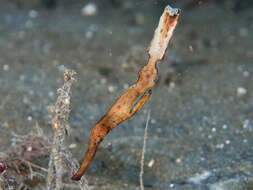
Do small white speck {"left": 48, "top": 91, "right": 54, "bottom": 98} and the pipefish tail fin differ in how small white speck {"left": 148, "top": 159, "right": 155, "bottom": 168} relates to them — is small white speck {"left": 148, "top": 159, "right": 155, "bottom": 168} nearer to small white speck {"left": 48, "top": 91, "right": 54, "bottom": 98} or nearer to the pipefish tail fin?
the pipefish tail fin

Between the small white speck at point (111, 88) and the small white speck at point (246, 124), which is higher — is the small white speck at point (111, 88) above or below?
above

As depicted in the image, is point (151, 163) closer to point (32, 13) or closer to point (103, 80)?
point (103, 80)

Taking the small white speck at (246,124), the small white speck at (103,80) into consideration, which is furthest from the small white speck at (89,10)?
the small white speck at (246,124)

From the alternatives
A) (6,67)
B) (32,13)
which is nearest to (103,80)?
(6,67)

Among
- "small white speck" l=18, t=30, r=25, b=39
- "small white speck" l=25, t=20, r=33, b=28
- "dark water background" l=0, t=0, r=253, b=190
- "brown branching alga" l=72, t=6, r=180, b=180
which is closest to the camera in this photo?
"brown branching alga" l=72, t=6, r=180, b=180

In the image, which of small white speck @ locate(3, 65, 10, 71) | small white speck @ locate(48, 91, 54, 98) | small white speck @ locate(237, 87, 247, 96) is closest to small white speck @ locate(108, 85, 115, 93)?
small white speck @ locate(48, 91, 54, 98)

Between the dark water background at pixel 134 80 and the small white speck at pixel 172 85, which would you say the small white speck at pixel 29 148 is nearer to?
the dark water background at pixel 134 80

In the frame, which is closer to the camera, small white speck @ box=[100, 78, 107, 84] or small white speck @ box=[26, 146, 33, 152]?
small white speck @ box=[26, 146, 33, 152]

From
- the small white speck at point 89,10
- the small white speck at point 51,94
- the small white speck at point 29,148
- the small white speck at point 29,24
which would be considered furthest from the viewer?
the small white speck at point 89,10
